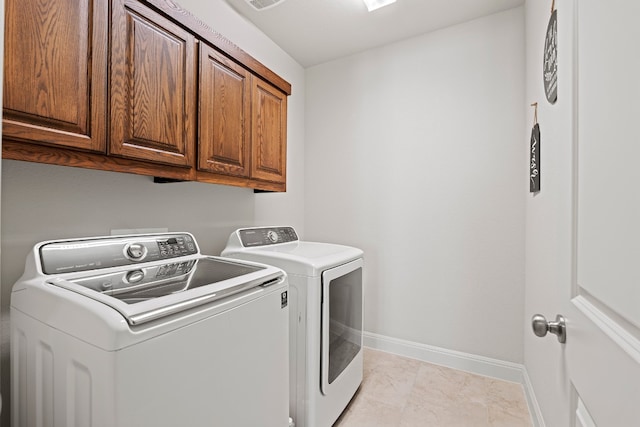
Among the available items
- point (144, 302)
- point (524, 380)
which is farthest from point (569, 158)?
point (524, 380)

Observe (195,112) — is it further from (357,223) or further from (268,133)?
(357,223)

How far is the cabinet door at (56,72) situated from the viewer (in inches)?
33.2

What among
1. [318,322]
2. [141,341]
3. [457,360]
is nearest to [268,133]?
[318,322]

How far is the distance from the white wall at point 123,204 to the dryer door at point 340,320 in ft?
2.91

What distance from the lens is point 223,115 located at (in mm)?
1585

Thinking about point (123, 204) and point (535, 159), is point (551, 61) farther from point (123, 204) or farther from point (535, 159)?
point (123, 204)

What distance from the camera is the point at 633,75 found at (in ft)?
1.37

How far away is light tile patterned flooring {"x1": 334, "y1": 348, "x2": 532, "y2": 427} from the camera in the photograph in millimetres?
1726

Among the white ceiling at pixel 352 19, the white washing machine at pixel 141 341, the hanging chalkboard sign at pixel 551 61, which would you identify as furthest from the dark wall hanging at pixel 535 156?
the white washing machine at pixel 141 341

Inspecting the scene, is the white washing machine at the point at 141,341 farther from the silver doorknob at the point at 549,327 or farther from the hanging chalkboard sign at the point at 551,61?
the hanging chalkboard sign at the point at 551,61

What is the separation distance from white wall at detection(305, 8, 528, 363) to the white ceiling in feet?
0.36

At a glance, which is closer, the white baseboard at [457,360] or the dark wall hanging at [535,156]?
the dark wall hanging at [535,156]

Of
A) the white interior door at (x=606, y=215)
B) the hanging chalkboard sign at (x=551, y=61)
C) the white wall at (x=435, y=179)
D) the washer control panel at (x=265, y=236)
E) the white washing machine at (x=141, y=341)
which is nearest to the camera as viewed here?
the white interior door at (x=606, y=215)

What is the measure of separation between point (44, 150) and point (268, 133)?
1193 millimetres
